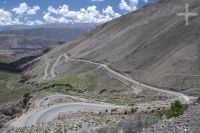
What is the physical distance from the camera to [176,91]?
114812 mm

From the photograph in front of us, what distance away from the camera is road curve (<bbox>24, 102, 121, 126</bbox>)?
8388 cm

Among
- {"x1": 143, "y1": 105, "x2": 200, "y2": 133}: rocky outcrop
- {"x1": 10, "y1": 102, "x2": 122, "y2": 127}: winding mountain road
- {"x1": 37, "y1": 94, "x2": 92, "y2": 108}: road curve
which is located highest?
{"x1": 37, "y1": 94, "x2": 92, "y2": 108}: road curve

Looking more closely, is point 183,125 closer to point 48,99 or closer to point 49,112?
point 49,112

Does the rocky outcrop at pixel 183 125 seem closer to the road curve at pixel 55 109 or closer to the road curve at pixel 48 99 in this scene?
the road curve at pixel 55 109

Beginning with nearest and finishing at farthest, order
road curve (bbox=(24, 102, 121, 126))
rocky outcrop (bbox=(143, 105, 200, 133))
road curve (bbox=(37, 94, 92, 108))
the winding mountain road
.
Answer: rocky outcrop (bbox=(143, 105, 200, 133)), the winding mountain road, road curve (bbox=(24, 102, 121, 126)), road curve (bbox=(37, 94, 92, 108))

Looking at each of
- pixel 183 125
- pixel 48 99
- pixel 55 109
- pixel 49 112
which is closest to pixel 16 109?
pixel 48 99

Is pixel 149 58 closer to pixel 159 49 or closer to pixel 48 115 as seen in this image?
pixel 159 49

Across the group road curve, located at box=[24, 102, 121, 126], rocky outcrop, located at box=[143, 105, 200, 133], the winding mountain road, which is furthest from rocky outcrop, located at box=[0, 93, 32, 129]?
rocky outcrop, located at box=[143, 105, 200, 133]

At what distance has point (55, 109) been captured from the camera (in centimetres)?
9644

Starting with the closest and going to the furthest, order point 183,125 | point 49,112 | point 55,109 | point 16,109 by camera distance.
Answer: point 183,125
point 49,112
point 55,109
point 16,109

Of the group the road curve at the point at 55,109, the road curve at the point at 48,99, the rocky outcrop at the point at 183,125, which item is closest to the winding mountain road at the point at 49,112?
the road curve at the point at 55,109

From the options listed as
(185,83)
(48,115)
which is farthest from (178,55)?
(48,115)

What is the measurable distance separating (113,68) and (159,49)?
61.6 feet

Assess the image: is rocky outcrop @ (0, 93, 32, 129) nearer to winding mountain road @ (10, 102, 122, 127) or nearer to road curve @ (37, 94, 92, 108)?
road curve @ (37, 94, 92, 108)
